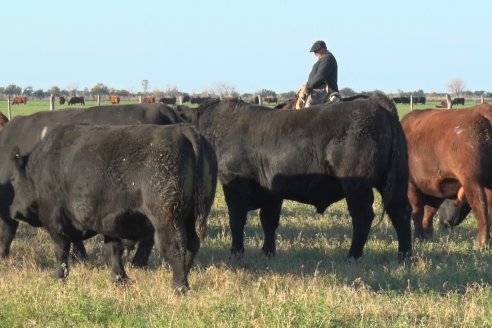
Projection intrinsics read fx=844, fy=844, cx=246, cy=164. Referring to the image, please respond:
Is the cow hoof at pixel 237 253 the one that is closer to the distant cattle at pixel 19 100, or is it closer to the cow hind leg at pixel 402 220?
the cow hind leg at pixel 402 220

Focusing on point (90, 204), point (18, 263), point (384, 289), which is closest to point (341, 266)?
point (384, 289)

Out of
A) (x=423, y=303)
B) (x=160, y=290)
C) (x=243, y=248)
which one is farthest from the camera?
(x=243, y=248)

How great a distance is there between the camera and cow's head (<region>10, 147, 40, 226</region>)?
357 inches

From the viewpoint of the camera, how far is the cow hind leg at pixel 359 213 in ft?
30.7

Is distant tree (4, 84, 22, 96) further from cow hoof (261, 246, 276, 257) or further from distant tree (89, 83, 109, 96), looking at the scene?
cow hoof (261, 246, 276, 257)

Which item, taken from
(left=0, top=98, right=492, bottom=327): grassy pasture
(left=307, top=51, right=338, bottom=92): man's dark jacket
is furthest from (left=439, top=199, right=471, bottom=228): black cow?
(left=307, top=51, right=338, bottom=92): man's dark jacket

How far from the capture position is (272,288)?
7.56m

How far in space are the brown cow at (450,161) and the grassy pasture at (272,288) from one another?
2.10 feet

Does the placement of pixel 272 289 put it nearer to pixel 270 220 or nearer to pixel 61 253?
pixel 61 253

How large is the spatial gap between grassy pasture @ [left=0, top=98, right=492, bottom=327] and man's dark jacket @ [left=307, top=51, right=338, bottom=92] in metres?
2.61

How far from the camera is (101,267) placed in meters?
9.13

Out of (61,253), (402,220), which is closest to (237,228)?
(402,220)

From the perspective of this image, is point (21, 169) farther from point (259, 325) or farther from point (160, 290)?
point (259, 325)

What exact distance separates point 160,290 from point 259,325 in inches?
65.2
